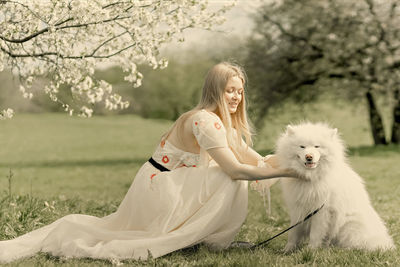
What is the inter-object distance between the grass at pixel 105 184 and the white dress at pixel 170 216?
11cm

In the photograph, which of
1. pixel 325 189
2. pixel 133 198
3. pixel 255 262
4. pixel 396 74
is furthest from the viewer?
pixel 396 74

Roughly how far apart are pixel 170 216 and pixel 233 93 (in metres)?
1.14

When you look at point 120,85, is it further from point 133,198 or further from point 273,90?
point 133,198

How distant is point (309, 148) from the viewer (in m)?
3.61

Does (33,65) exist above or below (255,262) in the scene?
above

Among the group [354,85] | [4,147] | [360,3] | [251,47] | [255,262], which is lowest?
[4,147]

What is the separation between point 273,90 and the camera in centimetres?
1540

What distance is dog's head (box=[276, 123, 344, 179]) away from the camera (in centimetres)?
363

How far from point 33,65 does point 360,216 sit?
14.6 ft

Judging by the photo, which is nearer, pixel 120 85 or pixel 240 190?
pixel 240 190

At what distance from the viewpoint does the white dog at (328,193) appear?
369 centimetres

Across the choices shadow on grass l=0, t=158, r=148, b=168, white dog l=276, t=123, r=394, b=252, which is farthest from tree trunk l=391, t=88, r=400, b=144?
white dog l=276, t=123, r=394, b=252

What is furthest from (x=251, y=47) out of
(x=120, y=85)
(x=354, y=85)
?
(x=120, y=85)

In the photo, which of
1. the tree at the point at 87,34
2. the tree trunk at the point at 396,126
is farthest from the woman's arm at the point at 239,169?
the tree trunk at the point at 396,126
